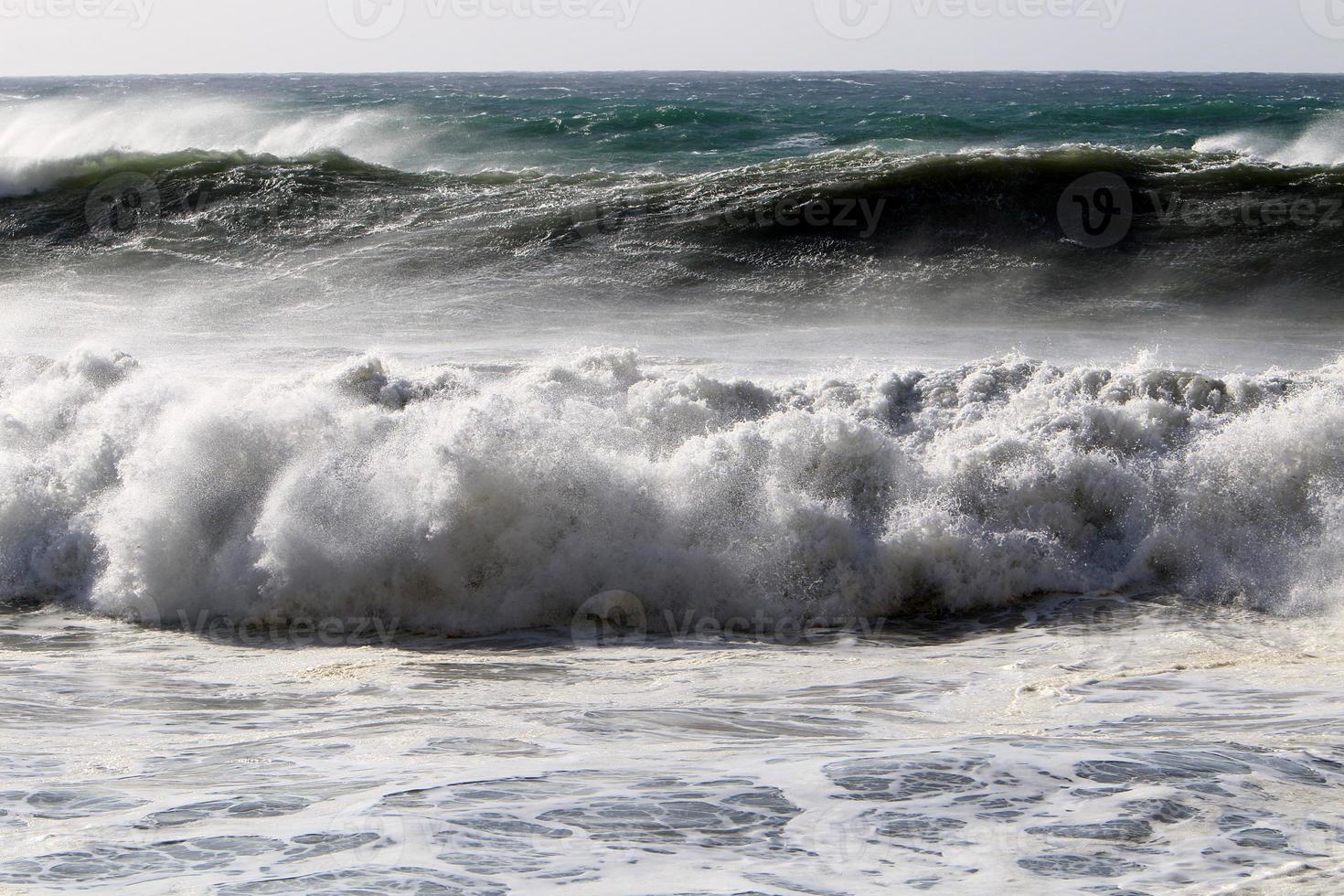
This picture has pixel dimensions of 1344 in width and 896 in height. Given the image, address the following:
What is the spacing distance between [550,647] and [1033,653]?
2461mm

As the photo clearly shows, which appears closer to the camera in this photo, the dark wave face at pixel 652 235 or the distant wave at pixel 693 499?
the distant wave at pixel 693 499

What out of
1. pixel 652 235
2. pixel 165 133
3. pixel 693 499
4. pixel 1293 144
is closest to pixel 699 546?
pixel 693 499

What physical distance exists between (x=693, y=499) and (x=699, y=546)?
34 cm

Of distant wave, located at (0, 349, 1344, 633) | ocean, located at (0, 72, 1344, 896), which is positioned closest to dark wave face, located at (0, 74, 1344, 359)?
ocean, located at (0, 72, 1344, 896)

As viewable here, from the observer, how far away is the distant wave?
23.1 ft

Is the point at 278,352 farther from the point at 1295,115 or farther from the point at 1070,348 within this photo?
the point at 1295,115

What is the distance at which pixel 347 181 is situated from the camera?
1692cm

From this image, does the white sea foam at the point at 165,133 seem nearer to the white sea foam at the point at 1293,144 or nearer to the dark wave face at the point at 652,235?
the dark wave face at the point at 652,235

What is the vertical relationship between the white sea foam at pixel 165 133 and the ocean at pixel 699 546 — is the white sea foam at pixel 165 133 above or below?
above

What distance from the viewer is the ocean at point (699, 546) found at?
4.14 m

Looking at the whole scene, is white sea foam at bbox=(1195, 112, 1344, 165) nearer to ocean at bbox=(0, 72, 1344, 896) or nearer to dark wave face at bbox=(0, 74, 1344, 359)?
dark wave face at bbox=(0, 74, 1344, 359)

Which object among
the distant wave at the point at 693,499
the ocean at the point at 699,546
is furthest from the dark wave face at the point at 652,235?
the distant wave at the point at 693,499

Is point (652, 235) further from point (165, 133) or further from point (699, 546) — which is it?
point (165, 133)

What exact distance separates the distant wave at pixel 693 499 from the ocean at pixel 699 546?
3 cm
